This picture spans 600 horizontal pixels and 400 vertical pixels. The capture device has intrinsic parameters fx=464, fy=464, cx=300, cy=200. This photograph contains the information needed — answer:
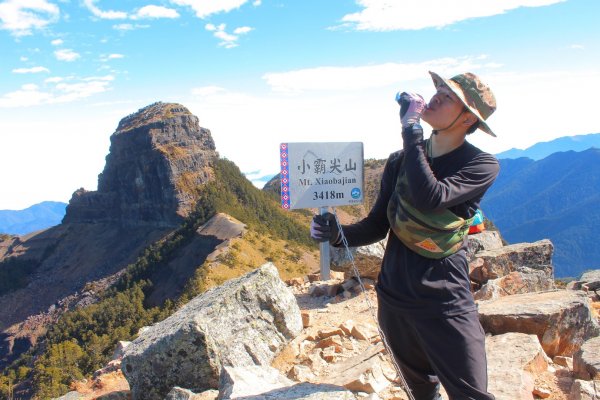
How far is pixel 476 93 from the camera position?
285 cm

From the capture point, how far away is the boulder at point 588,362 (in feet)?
15.3

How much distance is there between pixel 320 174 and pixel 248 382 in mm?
5341

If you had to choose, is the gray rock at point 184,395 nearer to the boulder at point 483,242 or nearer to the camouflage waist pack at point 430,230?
the camouflage waist pack at point 430,230

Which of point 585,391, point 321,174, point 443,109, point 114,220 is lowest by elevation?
point 114,220

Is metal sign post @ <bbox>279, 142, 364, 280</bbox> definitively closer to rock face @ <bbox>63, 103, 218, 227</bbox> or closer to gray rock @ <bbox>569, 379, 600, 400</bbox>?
gray rock @ <bbox>569, 379, 600, 400</bbox>

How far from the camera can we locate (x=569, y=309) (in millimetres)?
5867

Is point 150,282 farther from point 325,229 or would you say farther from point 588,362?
point 325,229

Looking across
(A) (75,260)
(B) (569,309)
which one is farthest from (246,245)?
(B) (569,309)

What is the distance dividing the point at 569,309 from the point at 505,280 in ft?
7.17

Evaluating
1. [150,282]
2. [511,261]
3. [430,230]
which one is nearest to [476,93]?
[430,230]

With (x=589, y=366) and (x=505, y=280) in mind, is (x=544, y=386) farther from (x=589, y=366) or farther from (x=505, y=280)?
(x=505, y=280)

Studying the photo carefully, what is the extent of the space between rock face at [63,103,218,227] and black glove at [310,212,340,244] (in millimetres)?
117109

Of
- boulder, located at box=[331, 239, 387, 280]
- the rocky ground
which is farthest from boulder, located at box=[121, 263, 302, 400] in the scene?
boulder, located at box=[331, 239, 387, 280]

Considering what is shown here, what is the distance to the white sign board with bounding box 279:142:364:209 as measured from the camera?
8.84 m
